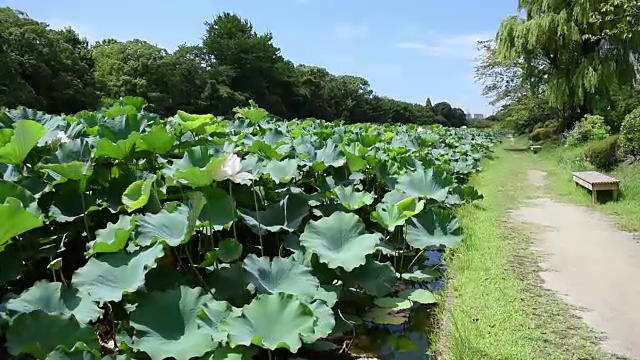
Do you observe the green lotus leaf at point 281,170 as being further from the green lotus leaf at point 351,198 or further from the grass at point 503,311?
the grass at point 503,311

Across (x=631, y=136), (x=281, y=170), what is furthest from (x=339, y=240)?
(x=631, y=136)

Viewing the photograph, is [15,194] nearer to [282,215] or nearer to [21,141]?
[21,141]

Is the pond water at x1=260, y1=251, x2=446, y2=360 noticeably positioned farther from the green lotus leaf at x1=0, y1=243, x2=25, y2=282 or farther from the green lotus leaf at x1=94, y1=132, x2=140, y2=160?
the green lotus leaf at x1=94, y1=132, x2=140, y2=160

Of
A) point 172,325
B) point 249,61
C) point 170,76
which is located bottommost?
point 172,325

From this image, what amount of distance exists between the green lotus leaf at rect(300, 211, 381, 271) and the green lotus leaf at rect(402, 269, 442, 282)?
0.81 metres

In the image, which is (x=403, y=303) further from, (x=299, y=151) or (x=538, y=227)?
(x=538, y=227)

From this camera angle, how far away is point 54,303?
1.85m

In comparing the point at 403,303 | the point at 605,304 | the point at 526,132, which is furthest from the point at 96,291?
the point at 526,132

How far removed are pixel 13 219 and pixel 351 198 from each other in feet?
6.28

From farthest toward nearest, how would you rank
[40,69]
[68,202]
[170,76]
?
[170,76] → [40,69] → [68,202]

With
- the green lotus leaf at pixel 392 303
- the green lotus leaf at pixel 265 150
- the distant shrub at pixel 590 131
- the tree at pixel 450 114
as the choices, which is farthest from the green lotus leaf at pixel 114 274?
the tree at pixel 450 114

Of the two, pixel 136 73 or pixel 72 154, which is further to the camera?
pixel 136 73

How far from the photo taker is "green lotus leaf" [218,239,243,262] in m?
2.25

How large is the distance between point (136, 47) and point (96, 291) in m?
32.6
